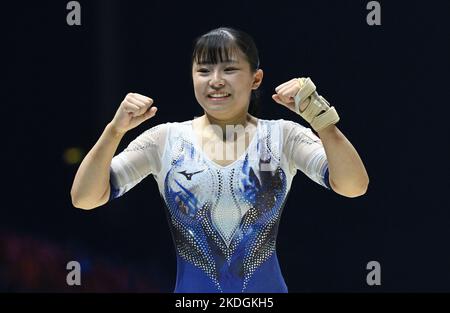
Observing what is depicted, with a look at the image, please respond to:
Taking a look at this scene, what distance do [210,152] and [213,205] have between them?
0.49 ft

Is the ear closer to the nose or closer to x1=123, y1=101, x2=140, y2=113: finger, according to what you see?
the nose

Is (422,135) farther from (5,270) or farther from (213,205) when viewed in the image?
(5,270)

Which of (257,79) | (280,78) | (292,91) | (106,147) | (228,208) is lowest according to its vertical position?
(228,208)

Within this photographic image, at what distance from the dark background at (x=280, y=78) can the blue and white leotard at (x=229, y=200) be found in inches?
46.0

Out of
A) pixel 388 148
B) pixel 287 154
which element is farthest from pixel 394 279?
pixel 287 154

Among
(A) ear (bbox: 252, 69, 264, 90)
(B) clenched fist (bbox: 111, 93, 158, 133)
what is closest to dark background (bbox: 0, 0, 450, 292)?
(A) ear (bbox: 252, 69, 264, 90)

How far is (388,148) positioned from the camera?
349 centimetres

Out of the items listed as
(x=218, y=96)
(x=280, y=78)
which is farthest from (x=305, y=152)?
(x=280, y=78)

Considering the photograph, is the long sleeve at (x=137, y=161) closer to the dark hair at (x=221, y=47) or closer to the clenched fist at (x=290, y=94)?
the dark hair at (x=221, y=47)

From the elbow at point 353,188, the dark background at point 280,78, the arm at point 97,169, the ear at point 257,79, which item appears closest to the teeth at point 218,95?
the ear at point 257,79

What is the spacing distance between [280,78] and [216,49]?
1.21 m

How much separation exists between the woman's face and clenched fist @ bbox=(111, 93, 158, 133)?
170 mm

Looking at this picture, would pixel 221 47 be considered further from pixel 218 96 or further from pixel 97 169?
pixel 97 169

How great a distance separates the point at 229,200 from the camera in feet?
7.32
